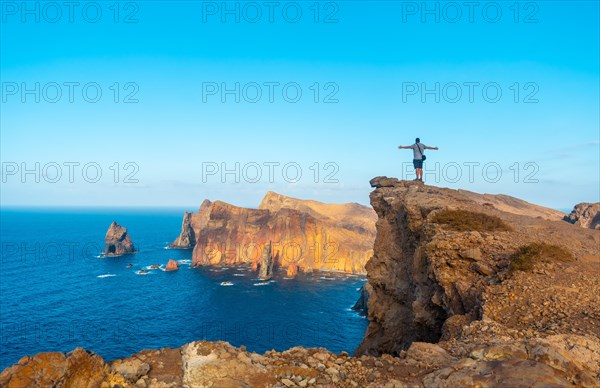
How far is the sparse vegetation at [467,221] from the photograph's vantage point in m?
21.7

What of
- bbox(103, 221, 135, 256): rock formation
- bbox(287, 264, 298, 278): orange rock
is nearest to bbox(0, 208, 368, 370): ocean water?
bbox(287, 264, 298, 278): orange rock

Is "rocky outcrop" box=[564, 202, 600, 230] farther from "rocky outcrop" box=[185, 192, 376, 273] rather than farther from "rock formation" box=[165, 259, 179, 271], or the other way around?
"rock formation" box=[165, 259, 179, 271]

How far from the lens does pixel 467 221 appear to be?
22.0 metres

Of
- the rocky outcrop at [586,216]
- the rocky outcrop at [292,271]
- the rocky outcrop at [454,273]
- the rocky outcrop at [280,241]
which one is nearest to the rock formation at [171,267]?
the rocky outcrop at [280,241]

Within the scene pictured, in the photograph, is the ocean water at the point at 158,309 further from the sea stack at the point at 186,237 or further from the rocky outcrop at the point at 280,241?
the sea stack at the point at 186,237

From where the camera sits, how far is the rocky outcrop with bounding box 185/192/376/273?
121625 millimetres

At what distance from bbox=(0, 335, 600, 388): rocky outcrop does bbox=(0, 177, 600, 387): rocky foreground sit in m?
0.03

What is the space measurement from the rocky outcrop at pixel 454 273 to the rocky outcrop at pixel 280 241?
88.1 meters

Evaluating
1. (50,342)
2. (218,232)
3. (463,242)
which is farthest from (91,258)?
(463,242)

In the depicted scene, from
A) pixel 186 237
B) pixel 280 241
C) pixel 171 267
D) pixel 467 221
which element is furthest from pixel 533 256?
pixel 186 237

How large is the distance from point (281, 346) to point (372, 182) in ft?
109

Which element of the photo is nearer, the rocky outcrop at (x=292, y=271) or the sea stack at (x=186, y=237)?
the rocky outcrop at (x=292, y=271)

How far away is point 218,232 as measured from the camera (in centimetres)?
13412

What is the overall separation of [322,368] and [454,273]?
1256 cm
